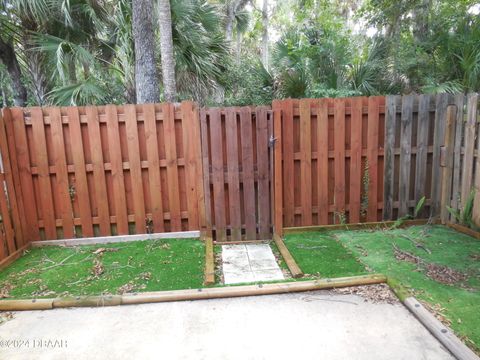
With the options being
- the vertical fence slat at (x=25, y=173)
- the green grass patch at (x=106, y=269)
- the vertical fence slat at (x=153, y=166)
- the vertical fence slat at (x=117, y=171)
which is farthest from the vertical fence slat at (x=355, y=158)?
the vertical fence slat at (x=25, y=173)

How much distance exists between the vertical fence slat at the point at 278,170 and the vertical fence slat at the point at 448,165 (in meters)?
2.23

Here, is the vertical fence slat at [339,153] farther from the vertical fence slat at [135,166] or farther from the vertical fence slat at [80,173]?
the vertical fence slat at [80,173]

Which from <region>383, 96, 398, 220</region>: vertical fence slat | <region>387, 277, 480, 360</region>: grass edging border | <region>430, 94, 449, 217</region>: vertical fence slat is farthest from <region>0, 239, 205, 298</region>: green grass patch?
<region>430, 94, 449, 217</region>: vertical fence slat

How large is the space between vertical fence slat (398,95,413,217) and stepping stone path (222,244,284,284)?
203cm

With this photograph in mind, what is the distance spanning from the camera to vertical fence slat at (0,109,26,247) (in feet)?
12.7

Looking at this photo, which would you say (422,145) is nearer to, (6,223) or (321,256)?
(321,256)

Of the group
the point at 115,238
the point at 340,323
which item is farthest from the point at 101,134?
the point at 340,323

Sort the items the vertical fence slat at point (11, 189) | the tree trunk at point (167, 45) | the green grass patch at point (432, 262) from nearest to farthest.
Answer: the green grass patch at point (432, 262)
the vertical fence slat at point (11, 189)
the tree trunk at point (167, 45)

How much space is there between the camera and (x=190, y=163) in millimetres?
4281

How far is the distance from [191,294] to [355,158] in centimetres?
281

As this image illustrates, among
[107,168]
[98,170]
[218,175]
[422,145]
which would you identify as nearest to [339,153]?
→ [422,145]

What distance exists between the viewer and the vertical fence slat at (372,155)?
14.2ft

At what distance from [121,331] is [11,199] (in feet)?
8.12

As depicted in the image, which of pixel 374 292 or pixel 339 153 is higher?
pixel 339 153
